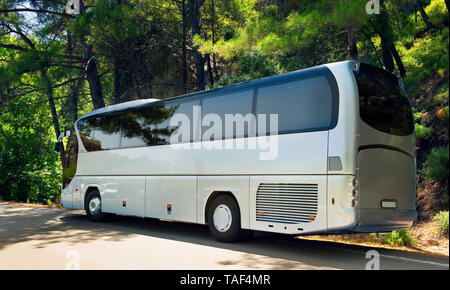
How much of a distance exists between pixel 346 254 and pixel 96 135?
917 centimetres

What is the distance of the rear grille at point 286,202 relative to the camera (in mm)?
8062

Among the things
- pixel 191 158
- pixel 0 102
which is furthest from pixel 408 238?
pixel 0 102

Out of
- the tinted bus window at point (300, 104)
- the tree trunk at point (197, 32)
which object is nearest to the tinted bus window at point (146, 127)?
the tinted bus window at point (300, 104)

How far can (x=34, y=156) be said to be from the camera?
1154 inches

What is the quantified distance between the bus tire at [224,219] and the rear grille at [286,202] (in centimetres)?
74

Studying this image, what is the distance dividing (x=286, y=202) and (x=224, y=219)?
192 cm

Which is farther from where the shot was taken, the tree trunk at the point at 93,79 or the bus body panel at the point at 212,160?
the tree trunk at the point at 93,79

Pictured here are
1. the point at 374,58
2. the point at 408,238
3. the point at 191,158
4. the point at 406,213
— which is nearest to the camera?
the point at 406,213

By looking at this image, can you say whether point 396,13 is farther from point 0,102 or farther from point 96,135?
point 0,102

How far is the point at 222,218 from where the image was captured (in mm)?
9953

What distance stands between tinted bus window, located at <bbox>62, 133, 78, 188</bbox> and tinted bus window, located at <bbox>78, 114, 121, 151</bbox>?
527 mm

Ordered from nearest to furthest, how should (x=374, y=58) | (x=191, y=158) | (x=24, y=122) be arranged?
(x=191, y=158), (x=374, y=58), (x=24, y=122)

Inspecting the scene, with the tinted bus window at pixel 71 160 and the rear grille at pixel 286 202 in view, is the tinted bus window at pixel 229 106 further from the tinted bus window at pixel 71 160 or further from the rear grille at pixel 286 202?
the tinted bus window at pixel 71 160

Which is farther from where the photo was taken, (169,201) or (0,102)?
(0,102)
